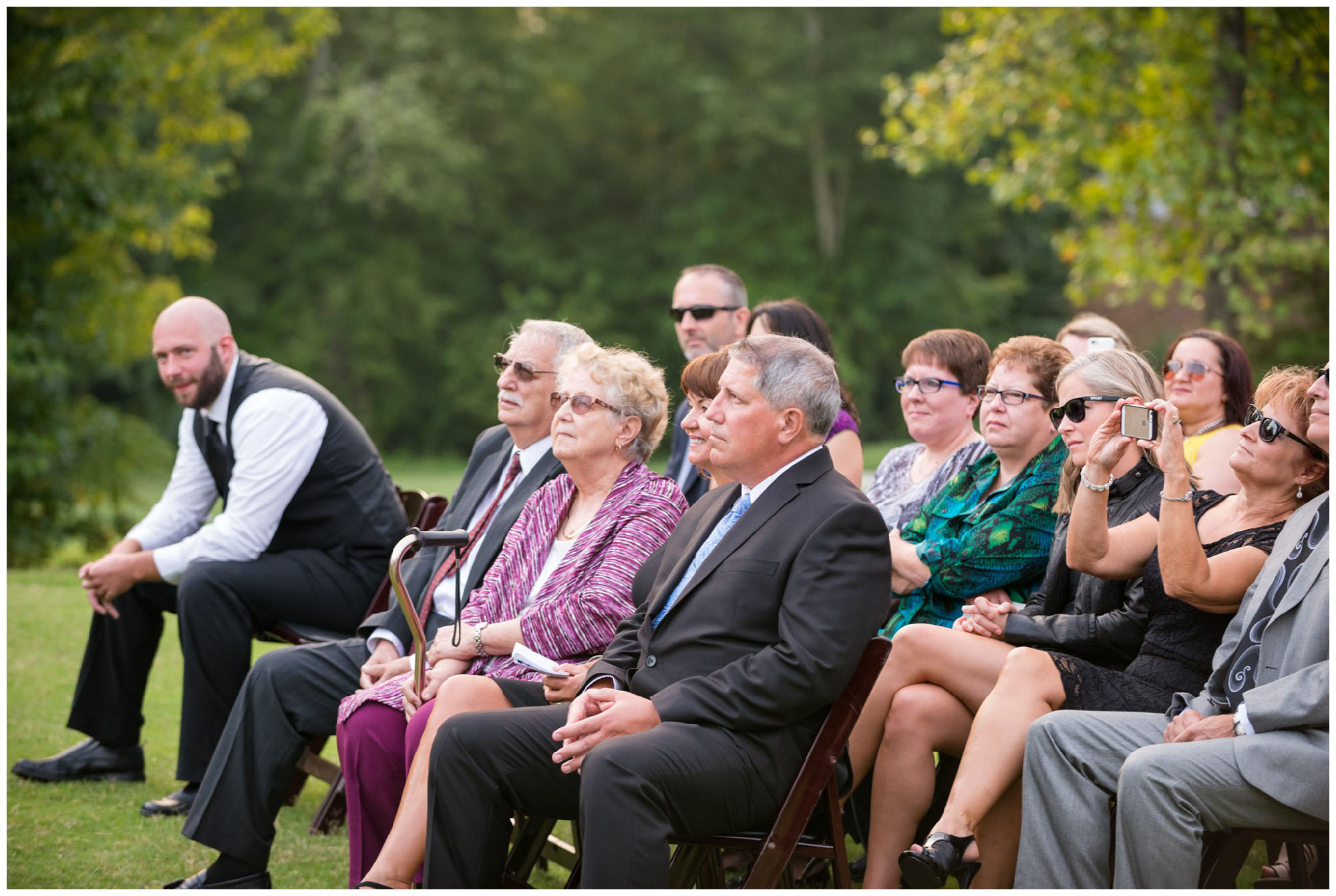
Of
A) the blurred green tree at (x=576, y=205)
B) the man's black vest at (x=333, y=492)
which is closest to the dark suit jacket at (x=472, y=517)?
the man's black vest at (x=333, y=492)

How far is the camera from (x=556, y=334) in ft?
15.7

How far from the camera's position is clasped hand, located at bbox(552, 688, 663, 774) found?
128 inches

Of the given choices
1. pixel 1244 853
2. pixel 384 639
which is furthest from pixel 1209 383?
pixel 384 639

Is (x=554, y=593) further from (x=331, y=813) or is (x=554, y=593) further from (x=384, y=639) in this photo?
(x=331, y=813)

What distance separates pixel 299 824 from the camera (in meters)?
5.08

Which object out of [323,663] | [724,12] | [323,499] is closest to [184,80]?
[323,499]

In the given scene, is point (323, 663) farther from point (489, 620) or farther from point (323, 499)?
point (323, 499)

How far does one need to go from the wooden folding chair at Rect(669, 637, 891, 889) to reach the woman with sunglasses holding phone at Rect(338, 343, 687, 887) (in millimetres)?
741

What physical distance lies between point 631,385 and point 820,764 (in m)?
1.45

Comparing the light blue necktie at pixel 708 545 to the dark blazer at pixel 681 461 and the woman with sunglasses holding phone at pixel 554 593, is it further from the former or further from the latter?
the dark blazer at pixel 681 461

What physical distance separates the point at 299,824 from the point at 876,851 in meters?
2.45

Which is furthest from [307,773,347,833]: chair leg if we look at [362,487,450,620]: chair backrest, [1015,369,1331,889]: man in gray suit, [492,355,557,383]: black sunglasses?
[1015,369,1331,889]: man in gray suit

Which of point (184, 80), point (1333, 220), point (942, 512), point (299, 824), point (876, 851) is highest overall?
point (184, 80)

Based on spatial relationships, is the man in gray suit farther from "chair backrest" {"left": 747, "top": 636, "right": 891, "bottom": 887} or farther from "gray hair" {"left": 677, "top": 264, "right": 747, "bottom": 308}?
"gray hair" {"left": 677, "top": 264, "right": 747, "bottom": 308}
